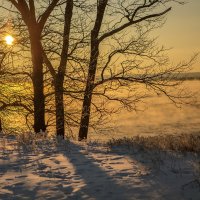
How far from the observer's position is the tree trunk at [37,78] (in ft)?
48.5

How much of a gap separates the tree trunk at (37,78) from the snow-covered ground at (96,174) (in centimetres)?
581

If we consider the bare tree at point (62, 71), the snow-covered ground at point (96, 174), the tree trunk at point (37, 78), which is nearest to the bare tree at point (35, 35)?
the tree trunk at point (37, 78)

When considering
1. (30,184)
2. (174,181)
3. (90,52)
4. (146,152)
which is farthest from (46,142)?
(90,52)

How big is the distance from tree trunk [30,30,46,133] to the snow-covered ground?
5.81 meters

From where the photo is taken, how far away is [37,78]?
593 inches

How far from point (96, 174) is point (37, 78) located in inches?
341

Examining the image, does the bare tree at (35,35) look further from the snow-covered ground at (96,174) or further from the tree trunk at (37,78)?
the snow-covered ground at (96,174)

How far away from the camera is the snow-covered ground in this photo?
5891 millimetres

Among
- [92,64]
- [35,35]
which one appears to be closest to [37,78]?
[35,35]

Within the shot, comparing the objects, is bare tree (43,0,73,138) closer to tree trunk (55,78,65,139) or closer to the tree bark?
tree trunk (55,78,65,139)

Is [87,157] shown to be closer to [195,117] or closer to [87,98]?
[87,98]

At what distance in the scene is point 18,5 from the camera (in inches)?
583

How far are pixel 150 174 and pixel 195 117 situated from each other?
37.3 m

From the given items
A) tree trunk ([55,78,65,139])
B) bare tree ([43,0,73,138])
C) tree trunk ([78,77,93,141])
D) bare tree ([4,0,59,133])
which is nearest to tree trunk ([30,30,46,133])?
bare tree ([4,0,59,133])
